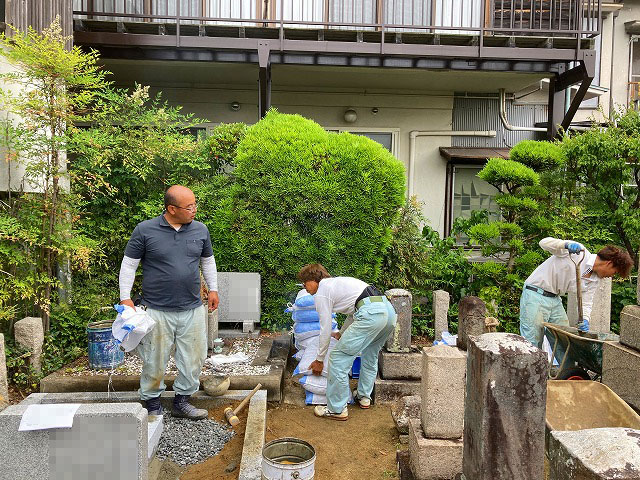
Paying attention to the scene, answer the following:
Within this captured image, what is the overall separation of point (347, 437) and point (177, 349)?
6.45ft

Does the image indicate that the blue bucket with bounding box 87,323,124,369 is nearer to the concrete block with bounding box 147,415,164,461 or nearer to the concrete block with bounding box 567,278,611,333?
the concrete block with bounding box 147,415,164,461

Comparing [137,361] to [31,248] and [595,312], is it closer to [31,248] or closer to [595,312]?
[31,248]

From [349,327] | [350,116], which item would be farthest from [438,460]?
[350,116]

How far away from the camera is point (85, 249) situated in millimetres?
5973

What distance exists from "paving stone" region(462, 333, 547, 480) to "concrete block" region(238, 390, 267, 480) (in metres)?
1.91

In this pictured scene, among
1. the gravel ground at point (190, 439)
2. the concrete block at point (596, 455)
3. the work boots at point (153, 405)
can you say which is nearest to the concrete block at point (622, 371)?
the concrete block at point (596, 455)

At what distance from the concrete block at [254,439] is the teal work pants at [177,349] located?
2.16 feet

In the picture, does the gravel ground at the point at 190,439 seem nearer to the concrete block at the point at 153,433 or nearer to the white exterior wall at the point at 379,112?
the concrete block at the point at 153,433

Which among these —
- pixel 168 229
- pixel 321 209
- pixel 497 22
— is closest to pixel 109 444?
pixel 168 229

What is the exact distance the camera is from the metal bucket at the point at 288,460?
3383mm

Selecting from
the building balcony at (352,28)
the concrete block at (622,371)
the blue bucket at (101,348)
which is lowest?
the blue bucket at (101,348)

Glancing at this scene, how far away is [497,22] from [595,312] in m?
6.59

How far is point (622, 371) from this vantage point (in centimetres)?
407

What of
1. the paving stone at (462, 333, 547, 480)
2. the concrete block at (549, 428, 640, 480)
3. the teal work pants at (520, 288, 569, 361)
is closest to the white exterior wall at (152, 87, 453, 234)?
the teal work pants at (520, 288, 569, 361)
